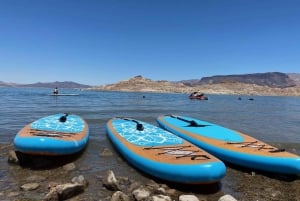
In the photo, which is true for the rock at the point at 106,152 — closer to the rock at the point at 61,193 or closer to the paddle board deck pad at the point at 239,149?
the paddle board deck pad at the point at 239,149

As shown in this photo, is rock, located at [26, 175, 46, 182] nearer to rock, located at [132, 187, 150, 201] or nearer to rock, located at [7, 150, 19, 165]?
rock, located at [7, 150, 19, 165]

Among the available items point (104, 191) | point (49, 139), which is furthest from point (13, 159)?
point (104, 191)

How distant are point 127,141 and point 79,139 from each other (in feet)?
5.77

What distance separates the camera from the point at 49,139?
9.09 meters

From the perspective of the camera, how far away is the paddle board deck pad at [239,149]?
8.49 meters

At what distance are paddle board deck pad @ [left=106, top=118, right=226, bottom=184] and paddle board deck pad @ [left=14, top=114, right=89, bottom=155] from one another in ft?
5.35

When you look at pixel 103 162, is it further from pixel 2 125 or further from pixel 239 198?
pixel 2 125

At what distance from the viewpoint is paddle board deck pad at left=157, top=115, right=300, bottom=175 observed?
8492 millimetres

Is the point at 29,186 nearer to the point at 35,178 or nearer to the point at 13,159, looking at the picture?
the point at 35,178

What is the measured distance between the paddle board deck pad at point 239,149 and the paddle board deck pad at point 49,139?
14.8 feet

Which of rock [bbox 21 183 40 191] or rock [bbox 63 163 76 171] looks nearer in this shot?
rock [bbox 21 183 40 191]

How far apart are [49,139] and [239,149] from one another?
20.0ft

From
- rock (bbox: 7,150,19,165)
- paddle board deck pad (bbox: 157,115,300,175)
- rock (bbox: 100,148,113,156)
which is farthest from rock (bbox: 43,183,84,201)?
paddle board deck pad (bbox: 157,115,300,175)

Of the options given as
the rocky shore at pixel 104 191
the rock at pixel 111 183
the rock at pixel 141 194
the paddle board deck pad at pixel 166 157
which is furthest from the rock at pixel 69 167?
the rock at pixel 141 194
